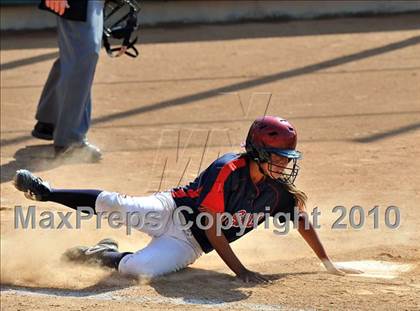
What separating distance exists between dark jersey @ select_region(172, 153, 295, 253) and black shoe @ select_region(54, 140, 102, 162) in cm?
253

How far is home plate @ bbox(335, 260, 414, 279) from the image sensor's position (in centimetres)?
523

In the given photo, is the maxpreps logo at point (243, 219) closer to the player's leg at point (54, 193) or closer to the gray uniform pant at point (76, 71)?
the player's leg at point (54, 193)

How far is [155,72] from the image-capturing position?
33.4 ft

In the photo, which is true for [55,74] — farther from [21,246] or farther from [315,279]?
[315,279]

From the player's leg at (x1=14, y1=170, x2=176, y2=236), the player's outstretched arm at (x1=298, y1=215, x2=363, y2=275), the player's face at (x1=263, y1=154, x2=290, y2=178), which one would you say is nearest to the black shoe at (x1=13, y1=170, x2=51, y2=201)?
the player's leg at (x1=14, y1=170, x2=176, y2=236)

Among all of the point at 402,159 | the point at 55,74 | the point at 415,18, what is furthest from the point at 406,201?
the point at 415,18

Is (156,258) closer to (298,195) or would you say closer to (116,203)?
(116,203)

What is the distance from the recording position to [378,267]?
213 inches

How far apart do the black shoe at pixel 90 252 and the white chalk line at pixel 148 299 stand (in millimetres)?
381

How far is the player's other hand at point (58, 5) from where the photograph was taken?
25.0 feet

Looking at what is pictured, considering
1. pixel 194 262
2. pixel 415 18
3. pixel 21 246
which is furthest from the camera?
pixel 415 18

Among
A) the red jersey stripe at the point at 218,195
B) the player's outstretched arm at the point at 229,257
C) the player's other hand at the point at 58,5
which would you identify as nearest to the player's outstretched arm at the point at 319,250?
the player's outstretched arm at the point at 229,257

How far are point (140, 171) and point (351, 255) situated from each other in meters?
2.28

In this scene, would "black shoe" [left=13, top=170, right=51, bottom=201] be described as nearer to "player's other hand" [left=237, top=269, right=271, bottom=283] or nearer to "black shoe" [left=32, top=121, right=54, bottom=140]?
"player's other hand" [left=237, top=269, right=271, bottom=283]
